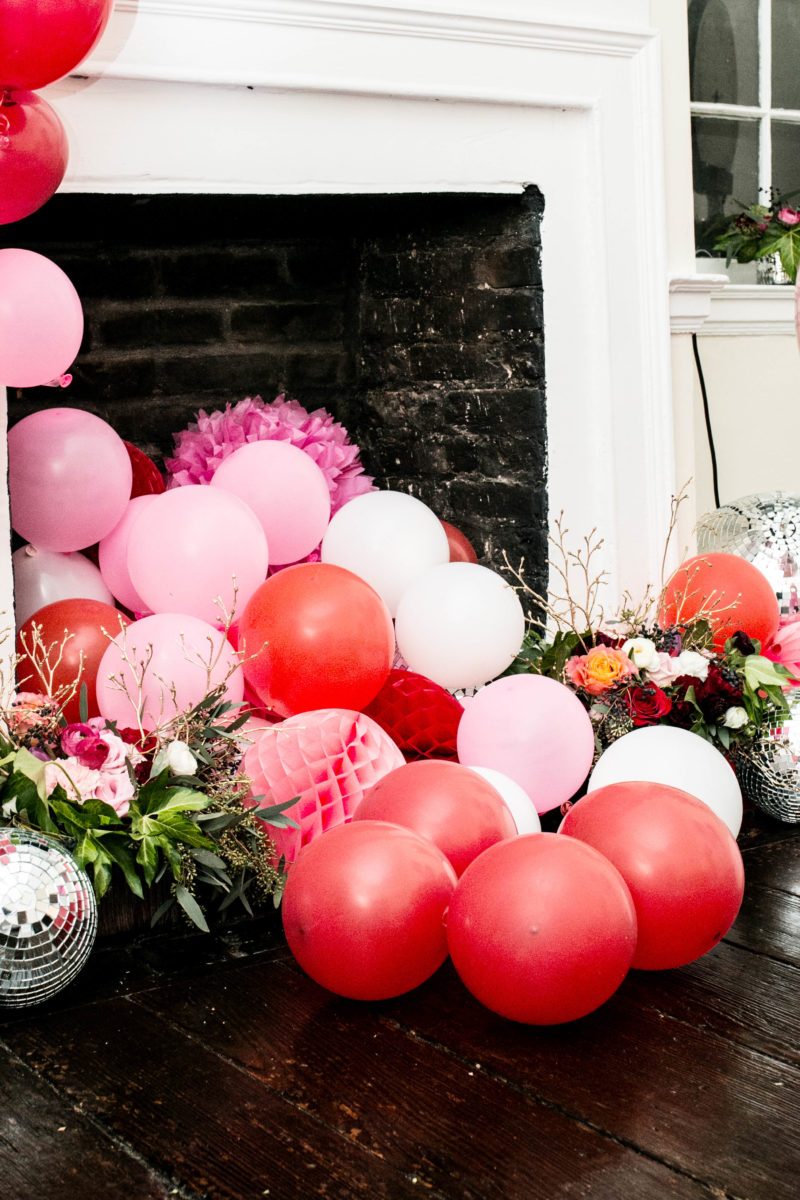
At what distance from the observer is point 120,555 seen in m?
1.82

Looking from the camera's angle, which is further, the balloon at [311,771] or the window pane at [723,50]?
the window pane at [723,50]

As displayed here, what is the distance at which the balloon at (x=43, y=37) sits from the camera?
131 cm

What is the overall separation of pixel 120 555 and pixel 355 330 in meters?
1.01

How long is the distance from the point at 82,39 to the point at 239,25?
0.53 meters

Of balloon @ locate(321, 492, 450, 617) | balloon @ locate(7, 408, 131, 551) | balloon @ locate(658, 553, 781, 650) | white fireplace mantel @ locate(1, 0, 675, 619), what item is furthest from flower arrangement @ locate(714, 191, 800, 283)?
balloon @ locate(7, 408, 131, 551)

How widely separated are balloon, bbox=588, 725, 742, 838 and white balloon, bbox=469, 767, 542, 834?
0.29 ft

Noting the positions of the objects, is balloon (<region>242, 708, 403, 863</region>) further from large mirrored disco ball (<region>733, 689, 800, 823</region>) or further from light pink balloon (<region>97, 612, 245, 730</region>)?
large mirrored disco ball (<region>733, 689, 800, 823</region>)

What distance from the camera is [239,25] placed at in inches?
72.4

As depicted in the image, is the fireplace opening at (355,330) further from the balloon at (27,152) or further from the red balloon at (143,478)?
the balloon at (27,152)

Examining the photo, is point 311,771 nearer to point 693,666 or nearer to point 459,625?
point 459,625

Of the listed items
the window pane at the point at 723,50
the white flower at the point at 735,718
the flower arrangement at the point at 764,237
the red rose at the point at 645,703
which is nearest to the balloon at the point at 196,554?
the red rose at the point at 645,703

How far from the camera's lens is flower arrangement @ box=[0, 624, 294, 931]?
1.38 m

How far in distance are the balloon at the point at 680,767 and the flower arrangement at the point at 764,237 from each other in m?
1.45

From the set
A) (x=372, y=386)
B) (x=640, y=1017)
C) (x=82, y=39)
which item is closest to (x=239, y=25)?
(x=82, y=39)
